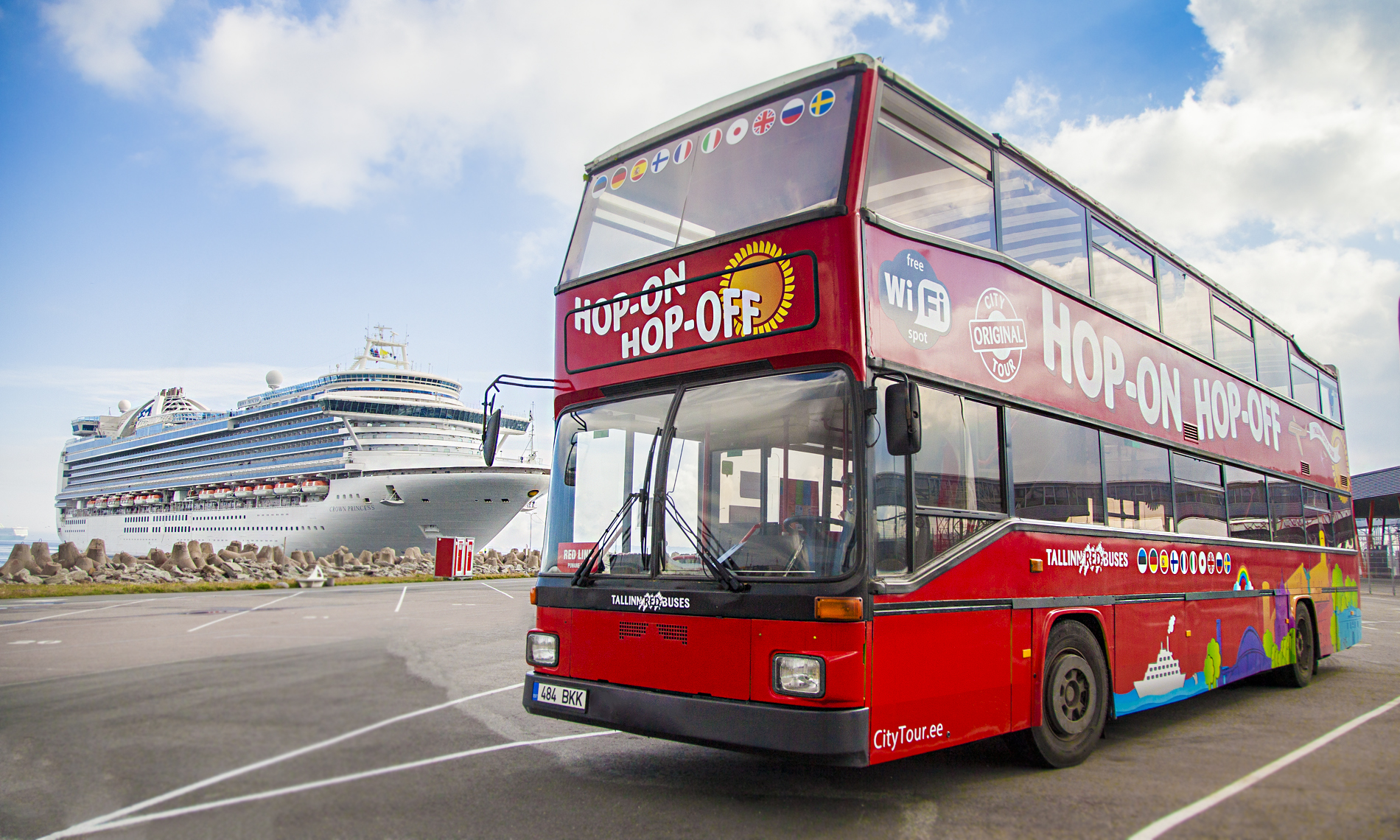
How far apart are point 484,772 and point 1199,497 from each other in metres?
6.10

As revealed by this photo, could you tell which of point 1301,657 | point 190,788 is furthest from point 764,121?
point 1301,657

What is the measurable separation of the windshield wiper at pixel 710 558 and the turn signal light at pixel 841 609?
40 cm

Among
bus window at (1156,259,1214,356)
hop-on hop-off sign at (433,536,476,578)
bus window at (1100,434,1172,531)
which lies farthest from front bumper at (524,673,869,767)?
hop-on hop-off sign at (433,536,476,578)

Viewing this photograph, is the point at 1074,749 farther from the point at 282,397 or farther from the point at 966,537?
the point at 282,397

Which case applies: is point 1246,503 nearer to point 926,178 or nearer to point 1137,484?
point 1137,484

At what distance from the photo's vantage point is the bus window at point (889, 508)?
407cm

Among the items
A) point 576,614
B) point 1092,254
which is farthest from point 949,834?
point 1092,254

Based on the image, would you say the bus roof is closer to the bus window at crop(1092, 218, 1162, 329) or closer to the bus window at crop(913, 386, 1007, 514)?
the bus window at crop(1092, 218, 1162, 329)

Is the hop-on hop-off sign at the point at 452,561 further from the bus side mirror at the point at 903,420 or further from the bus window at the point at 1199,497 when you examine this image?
the bus side mirror at the point at 903,420

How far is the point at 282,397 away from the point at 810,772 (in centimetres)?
4735

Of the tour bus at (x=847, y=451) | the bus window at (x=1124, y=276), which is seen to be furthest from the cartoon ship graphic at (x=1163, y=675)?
the bus window at (x=1124, y=276)

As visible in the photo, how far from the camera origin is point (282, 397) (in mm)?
46062

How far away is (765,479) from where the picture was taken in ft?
14.0

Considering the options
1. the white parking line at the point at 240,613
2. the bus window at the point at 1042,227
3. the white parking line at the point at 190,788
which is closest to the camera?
the white parking line at the point at 190,788
